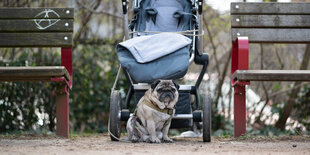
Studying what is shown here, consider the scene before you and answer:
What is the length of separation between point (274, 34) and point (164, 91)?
2.15 meters

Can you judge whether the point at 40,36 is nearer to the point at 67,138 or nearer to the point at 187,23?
the point at 67,138

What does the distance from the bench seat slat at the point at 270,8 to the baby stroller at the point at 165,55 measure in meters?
0.67

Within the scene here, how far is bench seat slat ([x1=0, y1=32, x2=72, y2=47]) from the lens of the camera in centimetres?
586

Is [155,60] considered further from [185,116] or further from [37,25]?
[37,25]

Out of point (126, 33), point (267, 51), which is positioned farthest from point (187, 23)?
point (267, 51)

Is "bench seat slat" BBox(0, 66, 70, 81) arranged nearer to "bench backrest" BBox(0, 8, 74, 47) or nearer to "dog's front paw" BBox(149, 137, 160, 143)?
"bench backrest" BBox(0, 8, 74, 47)

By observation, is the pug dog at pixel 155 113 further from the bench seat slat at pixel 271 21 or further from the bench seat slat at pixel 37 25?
the bench seat slat at pixel 271 21

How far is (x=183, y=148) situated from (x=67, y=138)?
1.80 meters

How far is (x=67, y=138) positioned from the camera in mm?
5574

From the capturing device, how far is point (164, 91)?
15.2 ft

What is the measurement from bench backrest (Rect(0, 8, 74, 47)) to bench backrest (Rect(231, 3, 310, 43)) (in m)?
2.07

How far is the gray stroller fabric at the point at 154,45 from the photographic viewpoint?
4.67 meters

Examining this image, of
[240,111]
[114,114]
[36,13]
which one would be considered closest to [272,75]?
[240,111]

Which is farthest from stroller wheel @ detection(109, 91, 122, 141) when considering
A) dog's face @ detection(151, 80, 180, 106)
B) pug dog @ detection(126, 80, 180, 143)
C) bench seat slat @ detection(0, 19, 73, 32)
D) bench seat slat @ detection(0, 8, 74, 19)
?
bench seat slat @ detection(0, 8, 74, 19)
